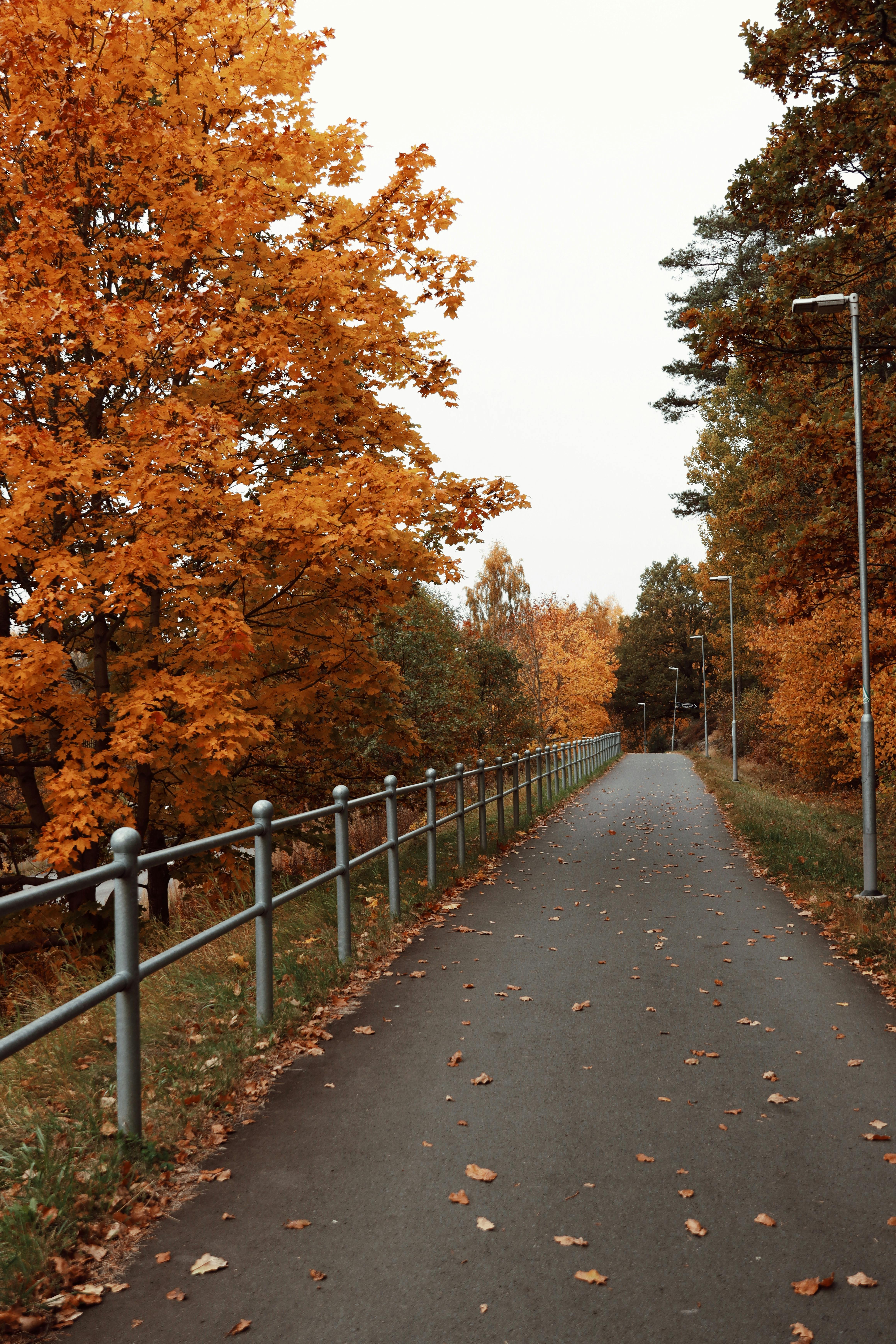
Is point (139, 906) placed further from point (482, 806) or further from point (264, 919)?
point (482, 806)

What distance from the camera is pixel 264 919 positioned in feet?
19.2

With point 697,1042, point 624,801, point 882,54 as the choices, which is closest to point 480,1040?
point 697,1042

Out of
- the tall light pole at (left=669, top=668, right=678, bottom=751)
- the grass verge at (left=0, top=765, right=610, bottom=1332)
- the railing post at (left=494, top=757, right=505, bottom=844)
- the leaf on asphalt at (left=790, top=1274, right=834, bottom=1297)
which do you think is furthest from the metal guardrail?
the tall light pole at (left=669, top=668, right=678, bottom=751)

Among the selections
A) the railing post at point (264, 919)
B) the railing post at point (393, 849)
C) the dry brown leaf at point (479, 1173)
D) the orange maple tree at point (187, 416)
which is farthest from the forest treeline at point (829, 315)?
the dry brown leaf at point (479, 1173)

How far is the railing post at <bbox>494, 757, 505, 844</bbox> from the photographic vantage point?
15.4 meters

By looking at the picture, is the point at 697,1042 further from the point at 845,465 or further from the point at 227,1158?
the point at 845,465

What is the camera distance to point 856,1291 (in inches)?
127

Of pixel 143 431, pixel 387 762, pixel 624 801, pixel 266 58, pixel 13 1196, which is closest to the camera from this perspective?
pixel 13 1196

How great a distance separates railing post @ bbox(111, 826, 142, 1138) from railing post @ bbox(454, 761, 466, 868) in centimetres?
752

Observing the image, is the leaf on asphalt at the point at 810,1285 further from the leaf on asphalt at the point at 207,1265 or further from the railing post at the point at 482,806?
the railing post at the point at 482,806

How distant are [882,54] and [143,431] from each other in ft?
33.2

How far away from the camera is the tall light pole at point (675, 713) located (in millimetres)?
87188

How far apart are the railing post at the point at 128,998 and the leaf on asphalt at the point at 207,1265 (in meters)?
0.85

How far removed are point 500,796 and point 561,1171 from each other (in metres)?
11.8
